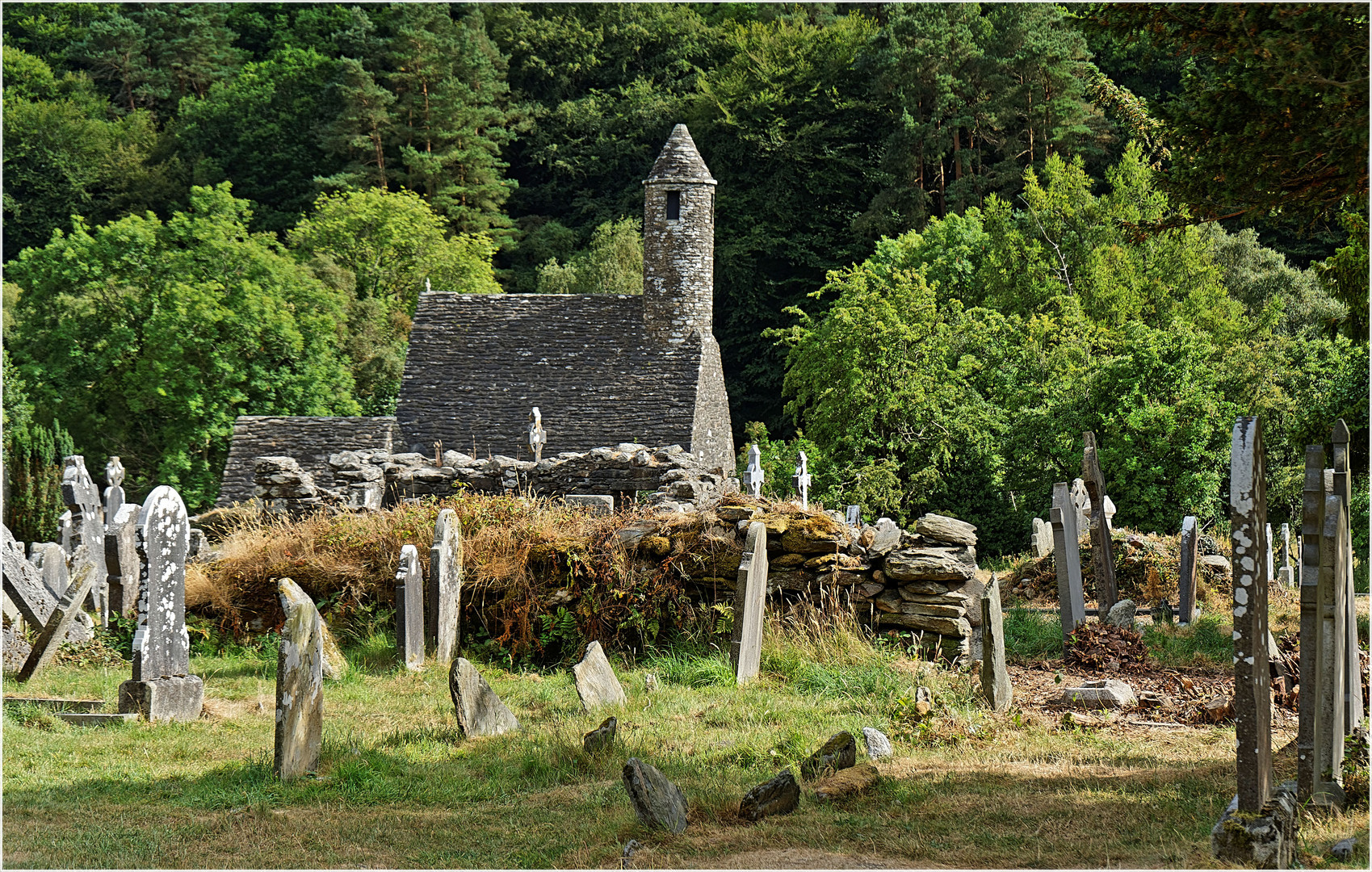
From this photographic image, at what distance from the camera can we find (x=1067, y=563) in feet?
37.2

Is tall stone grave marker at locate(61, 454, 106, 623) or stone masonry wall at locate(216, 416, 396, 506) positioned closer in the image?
tall stone grave marker at locate(61, 454, 106, 623)

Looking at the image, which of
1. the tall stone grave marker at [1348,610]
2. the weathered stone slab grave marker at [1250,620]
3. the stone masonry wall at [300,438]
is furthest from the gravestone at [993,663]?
the stone masonry wall at [300,438]

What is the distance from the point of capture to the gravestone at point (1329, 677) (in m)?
5.55

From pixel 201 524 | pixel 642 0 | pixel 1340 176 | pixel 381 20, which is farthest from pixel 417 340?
pixel 642 0

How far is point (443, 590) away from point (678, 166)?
1998 centimetres

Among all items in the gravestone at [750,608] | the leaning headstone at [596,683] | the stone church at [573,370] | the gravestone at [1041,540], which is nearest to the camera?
the leaning headstone at [596,683]

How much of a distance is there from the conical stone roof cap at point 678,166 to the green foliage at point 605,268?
12.3 m

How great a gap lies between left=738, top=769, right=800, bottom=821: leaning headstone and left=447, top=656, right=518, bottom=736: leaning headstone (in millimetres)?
2492

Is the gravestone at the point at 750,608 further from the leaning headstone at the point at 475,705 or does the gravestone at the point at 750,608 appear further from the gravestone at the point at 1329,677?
the gravestone at the point at 1329,677

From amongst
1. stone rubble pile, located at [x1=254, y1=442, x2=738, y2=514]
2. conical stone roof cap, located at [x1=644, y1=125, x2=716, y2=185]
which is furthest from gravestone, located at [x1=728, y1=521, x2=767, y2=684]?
conical stone roof cap, located at [x1=644, y1=125, x2=716, y2=185]

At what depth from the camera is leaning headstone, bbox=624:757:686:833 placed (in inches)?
222

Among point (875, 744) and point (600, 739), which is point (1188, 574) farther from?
point (600, 739)

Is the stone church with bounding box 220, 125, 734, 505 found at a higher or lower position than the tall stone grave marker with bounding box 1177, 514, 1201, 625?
higher

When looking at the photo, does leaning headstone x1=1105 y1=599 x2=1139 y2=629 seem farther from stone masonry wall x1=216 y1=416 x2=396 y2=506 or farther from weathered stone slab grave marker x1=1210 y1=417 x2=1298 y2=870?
stone masonry wall x1=216 y1=416 x2=396 y2=506
